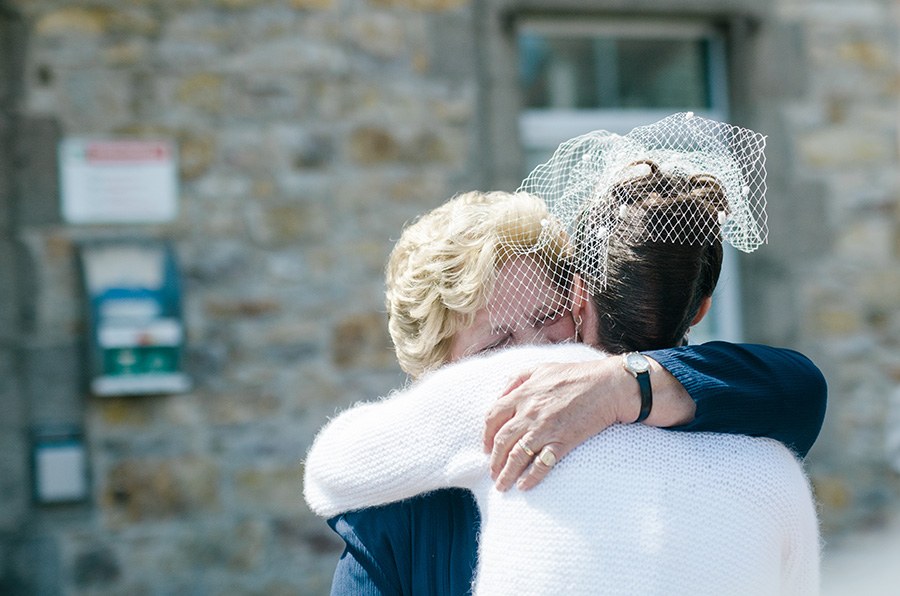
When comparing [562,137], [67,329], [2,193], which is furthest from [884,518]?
[2,193]

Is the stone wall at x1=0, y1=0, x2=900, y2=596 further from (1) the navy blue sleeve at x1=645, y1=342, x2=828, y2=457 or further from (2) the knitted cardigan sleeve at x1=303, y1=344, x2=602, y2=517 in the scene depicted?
(2) the knitted cardigan sleeve at x1=303, y1=344, x2=602, y2=517

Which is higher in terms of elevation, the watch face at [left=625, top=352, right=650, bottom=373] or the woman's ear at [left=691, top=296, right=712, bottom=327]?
the woman's ear at [left=691, top=296, right=712, bottom=327]

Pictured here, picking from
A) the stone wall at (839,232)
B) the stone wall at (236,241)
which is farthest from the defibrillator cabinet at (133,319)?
the stone wall at (839,232)

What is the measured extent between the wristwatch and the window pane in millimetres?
3097

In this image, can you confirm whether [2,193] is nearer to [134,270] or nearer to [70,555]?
[134,270]

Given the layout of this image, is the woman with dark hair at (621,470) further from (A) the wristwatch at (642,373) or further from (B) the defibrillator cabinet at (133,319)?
(B) the defibrillator cabinet at (133,319)

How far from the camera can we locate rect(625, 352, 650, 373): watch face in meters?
1.15

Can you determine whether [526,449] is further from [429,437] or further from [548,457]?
[429,437]

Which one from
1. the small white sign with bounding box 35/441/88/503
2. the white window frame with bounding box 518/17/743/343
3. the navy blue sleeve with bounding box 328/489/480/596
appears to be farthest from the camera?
the white window frame with bounding box 518/17/743/343

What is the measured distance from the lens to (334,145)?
367cm

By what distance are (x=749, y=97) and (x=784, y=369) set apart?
129 inches

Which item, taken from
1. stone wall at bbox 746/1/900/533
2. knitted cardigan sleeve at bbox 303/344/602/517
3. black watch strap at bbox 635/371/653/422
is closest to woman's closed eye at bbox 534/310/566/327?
knitted cardigan sleeve at bbox 303/344/602/517

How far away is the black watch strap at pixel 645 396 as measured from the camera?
109cm

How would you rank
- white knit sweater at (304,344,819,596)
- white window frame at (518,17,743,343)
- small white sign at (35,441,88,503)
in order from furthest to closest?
white window frame at (518,17,743,343) → small white sign at (35,441,88,503) → white knit sweater at (304,344,819,596)
